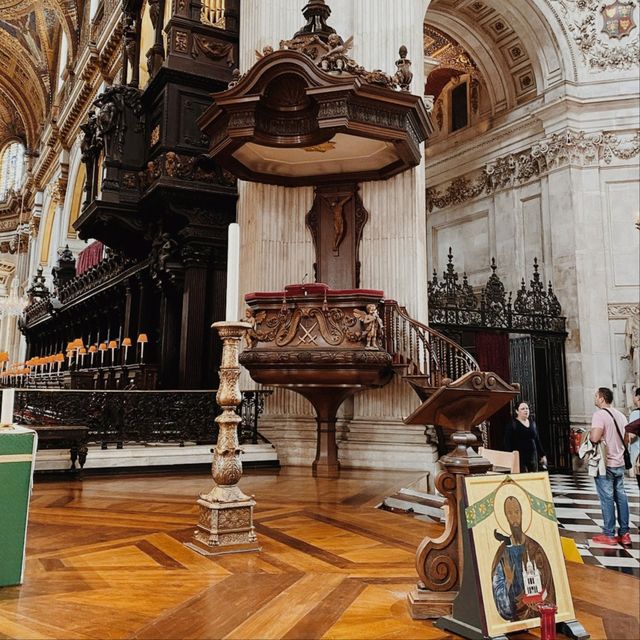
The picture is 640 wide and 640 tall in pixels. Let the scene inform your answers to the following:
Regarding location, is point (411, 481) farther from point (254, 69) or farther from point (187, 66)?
point (187, 66)

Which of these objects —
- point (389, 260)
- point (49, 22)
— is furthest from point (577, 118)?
point (49, 22)

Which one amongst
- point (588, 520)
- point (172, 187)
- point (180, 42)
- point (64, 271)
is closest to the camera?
point (588, 520)

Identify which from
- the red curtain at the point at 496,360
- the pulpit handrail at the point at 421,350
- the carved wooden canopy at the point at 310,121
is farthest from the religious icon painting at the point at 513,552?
the red curtain at the point at 496,360

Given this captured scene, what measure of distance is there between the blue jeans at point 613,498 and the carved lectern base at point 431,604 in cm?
401

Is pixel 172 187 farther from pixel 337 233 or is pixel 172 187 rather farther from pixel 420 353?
pixel 420 353

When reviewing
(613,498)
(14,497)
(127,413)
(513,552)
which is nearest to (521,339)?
(613,498)

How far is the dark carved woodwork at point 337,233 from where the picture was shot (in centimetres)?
770

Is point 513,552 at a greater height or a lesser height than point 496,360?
lesser

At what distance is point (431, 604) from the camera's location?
2166mm

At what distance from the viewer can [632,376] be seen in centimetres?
1100

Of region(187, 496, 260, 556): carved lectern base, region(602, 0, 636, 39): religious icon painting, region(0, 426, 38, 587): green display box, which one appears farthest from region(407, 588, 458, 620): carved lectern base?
region(602, 0, 636, 39): religious icon painting

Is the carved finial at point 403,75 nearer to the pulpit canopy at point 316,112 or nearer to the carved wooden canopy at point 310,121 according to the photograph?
the pulpit canopy at point 316,112

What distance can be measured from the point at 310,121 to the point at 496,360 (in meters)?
5.83

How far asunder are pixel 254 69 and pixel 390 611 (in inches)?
218
